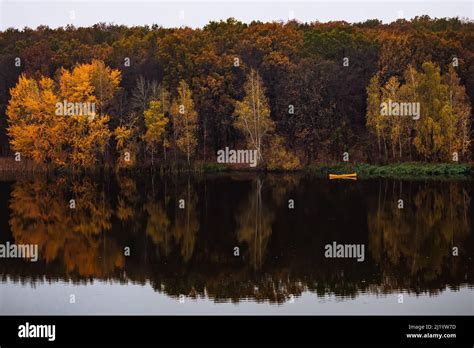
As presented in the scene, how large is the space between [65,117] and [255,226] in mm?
32862

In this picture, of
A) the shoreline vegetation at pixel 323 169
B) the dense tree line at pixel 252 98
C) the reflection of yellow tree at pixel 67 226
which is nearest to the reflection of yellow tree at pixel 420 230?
the reflection of yellow tree at pixel 67 226

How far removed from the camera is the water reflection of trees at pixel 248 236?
2298 cm

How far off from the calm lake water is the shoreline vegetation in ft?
29.6

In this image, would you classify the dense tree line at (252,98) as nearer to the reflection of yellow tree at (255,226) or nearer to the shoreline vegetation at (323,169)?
the shoreline vegetation at (323,169)

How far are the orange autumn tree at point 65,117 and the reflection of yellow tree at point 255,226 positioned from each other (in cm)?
2229

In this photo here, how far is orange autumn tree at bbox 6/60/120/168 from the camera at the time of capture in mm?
59844

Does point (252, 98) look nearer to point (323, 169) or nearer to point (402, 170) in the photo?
point (323, 169)

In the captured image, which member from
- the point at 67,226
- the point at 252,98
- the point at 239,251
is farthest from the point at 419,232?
the point at 252,98

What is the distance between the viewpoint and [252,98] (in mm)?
59781

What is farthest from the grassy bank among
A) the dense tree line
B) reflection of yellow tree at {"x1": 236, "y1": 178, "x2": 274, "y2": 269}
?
reflection of yellow tree at {"x1": 236, "y1": 178, "x2": 274, "y2": 269}

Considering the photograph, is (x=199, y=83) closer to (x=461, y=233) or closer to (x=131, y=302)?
(x=461, y=233)

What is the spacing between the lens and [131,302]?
20.9 meters

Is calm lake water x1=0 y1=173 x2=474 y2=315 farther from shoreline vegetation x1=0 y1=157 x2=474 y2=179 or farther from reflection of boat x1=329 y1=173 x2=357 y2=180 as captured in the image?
shoreline vegetation x1=0 y1=157 x2=474 y2=179
